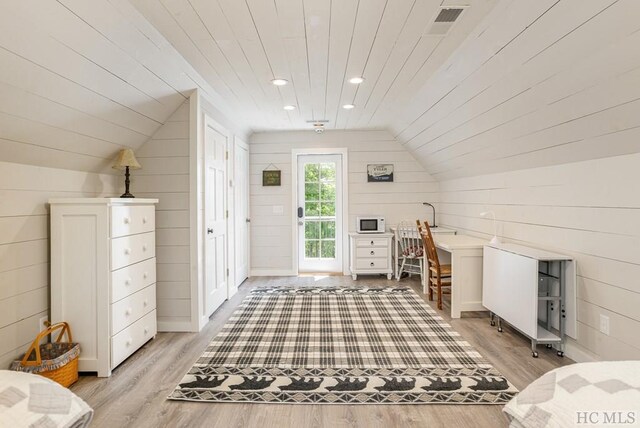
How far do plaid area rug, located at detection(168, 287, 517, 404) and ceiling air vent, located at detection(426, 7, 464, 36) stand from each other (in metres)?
2.25

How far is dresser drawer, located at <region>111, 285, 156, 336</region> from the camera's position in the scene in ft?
8.03

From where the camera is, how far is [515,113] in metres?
2.70

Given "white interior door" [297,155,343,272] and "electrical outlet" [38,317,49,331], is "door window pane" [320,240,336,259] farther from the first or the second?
"electrical outlet" [38,317,49,331]

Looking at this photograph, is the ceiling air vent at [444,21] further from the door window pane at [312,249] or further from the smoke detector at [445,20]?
the door window pane at [312,249]

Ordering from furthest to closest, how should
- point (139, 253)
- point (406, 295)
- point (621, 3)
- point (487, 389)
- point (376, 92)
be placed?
point (406, 295), point (376, 92), point (139, 253), point (487, 389), point (621, 3)

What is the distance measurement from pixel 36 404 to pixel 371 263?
14.7 feet

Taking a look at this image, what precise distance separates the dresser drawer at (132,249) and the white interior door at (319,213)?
9.75 ft

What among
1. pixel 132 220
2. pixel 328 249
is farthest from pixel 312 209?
pixel 132 220

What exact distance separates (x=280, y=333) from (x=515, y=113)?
2618mm

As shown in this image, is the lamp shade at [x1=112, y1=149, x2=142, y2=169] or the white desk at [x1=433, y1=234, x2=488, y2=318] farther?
the white desk at [x1=433, y1=234, x2=488, y2=318]

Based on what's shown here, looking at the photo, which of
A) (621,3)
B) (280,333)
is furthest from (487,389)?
(621,3)

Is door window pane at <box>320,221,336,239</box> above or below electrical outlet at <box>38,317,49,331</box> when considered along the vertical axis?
above

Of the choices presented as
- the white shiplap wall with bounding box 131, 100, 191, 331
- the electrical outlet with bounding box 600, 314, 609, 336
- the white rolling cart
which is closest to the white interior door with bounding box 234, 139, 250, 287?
the white shiplap wall with bounding box 131, 100, 191, 331

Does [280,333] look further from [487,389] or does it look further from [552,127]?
[552,127]
